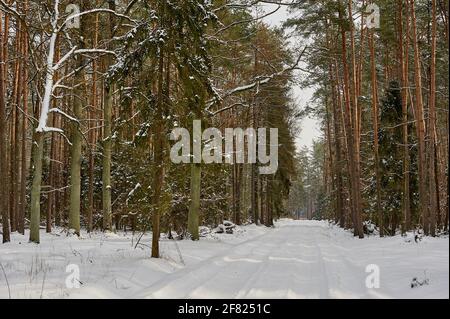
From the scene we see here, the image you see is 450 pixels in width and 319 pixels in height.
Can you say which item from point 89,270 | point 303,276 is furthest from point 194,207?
point 303,276

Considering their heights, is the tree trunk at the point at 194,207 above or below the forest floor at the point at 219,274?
above

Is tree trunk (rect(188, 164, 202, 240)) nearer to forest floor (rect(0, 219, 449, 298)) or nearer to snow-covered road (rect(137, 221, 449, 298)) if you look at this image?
forest floor (rect(0, 219, 449, 298))

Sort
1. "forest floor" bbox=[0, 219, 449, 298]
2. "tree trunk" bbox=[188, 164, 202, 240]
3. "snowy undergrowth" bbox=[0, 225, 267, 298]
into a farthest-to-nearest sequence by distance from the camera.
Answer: "tree trunk" bbox=[188, 164, 202, 240] → "forest floor" bbox=[0, 219, 449, 298] → "snowy undergrowth" bbox=[0, 225, 267, 298]

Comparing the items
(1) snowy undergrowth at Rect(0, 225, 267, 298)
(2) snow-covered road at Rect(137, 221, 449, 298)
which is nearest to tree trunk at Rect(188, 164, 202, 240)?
(1) snowy undergrowth at Rect(0, 225, 267, 298)

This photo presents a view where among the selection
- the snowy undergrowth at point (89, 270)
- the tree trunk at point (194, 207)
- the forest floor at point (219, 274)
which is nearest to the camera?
the snowy undergrowth at point (89, 270)

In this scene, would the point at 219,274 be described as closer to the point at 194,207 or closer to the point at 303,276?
the point at 303,276

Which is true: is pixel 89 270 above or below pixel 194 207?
below

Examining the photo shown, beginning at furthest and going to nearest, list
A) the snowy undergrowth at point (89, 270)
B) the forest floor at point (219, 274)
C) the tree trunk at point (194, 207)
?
the tree trunk at point (194, 207) < the forest floor at point (219, 274) < the snowy undergrowth at point (89, 270)

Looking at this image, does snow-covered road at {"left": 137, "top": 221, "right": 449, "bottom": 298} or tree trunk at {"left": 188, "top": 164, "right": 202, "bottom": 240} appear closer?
snow-covered road at {"left": 137, "top": 221, "right": 449, "bottom": 298}

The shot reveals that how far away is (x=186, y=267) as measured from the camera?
9.37 metres

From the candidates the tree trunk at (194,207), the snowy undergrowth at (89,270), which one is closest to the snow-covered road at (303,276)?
the snowy undergrowth at (89,270)

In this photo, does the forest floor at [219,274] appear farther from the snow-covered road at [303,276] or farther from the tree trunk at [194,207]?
the tree trunk at [194,207]

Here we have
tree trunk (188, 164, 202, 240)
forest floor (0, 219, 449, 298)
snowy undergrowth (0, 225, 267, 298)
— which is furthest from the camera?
tree trunk (188, 164, 202, 240)
